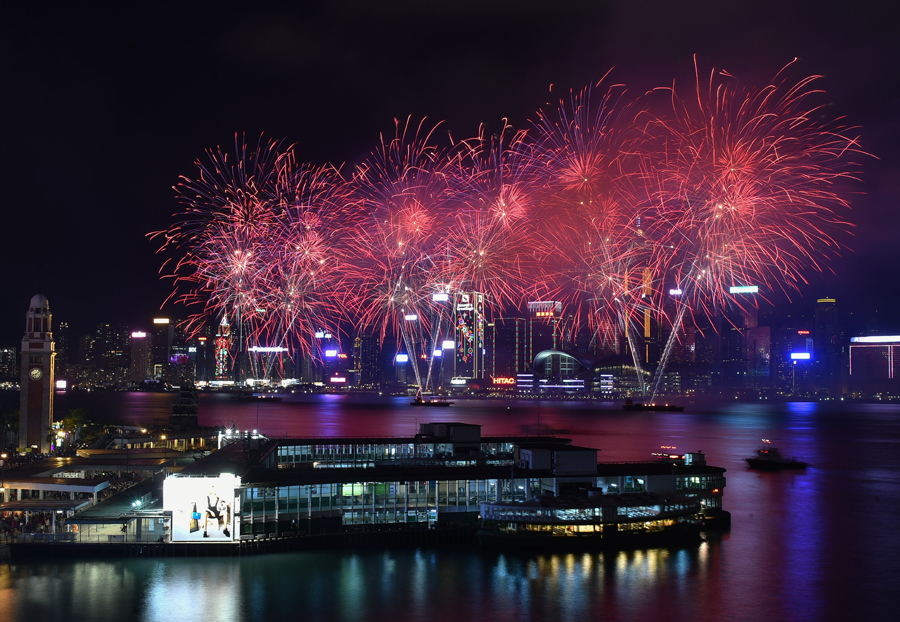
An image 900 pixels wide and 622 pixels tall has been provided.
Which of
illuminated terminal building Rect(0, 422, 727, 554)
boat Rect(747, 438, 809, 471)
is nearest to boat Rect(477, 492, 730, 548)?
illuminated terminal building Rect(0, 422, 727, 554)

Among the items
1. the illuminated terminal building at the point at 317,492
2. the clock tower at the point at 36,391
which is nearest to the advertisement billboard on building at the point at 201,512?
the illuminated terminal building at the point at 317,492

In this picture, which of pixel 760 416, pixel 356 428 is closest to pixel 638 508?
pixel 356 428

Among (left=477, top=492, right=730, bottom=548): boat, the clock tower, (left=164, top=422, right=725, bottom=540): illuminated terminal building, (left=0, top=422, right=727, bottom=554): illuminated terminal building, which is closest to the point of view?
(left=0, top=422, right=727, bottom=554): illuminated terminal building

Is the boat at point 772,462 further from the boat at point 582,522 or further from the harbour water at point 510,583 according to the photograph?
the boat at point 582,522

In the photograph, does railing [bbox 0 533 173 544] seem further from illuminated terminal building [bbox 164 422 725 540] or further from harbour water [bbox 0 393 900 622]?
illuminated terminal building [bbox 164 422 725 540]

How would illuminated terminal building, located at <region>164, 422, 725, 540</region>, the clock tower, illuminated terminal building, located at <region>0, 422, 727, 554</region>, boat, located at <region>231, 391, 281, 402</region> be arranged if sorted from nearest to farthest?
illuminated terminal building, located at <region>0, 422, 727, 554</region> → illuminated terminal building, located at <region>164, 422, 725, 540</region> → the clock tower → boat, located at <region>231, 391, 281, 402</region>

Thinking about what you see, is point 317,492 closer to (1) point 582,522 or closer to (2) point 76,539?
(2) point 76,539
